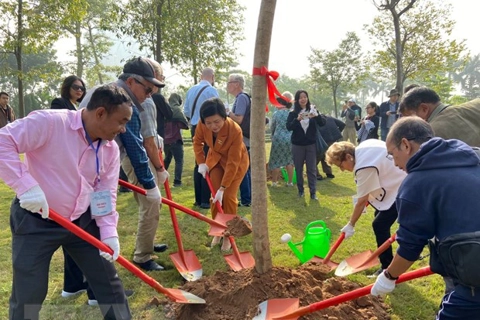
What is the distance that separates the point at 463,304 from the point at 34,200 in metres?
2.26

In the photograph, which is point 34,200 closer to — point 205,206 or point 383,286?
→ point 383,286

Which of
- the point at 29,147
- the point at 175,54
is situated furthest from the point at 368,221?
the point at 175,54

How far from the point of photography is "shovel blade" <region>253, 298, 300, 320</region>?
9.20ft

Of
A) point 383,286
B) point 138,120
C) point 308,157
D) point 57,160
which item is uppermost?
point 138,120

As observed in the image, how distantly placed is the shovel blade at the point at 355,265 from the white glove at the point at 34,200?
2.84 meters

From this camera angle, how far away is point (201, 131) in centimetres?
461

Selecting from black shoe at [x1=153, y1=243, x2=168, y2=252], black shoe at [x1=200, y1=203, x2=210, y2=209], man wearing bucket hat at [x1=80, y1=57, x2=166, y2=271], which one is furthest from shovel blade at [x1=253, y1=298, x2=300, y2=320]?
black shoe at [x1=200, y1=203, x2=210, y2=209]

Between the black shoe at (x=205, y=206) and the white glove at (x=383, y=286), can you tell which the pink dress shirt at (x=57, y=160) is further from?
the black shoe at (x=205, y=206)

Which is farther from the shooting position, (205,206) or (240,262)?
(205,206)

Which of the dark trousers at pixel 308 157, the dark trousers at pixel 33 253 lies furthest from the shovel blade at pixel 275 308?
the dark trousers at pixel 308 157

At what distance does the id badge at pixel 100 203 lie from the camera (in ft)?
7.54

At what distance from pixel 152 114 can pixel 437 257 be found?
9.23ft

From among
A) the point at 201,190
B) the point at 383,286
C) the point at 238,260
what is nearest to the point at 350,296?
the point at 383,286

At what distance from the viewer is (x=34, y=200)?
198 centimetres
